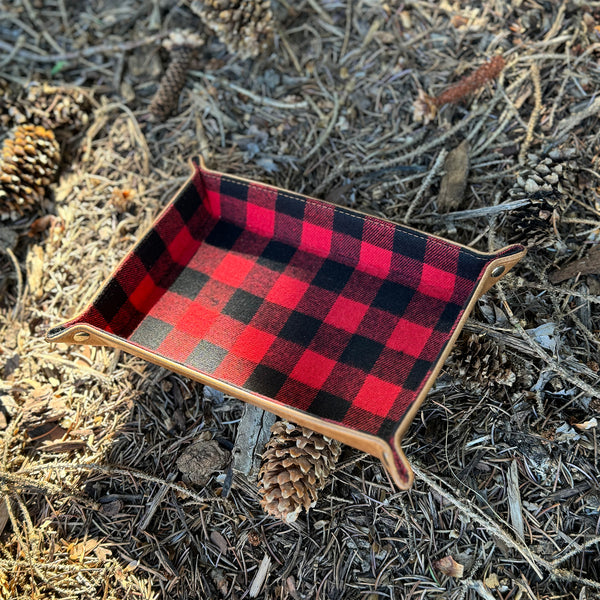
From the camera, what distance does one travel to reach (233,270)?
196cm

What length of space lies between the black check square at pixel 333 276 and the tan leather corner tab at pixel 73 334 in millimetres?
737

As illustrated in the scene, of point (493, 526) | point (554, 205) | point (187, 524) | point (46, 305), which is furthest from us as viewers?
point (46, 305)

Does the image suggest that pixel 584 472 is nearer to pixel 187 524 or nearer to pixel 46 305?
pixel 187 524

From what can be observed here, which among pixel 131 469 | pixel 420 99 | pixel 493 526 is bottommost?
pixel 131 469

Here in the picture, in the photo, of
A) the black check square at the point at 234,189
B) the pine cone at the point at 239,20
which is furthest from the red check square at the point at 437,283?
the pine cone at the point at 239,20

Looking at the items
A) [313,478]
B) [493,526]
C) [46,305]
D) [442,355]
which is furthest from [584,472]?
[46,305]

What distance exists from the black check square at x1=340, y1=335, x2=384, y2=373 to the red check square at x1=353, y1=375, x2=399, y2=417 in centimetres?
5

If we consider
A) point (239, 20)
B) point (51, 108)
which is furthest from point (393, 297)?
point (51, 108)

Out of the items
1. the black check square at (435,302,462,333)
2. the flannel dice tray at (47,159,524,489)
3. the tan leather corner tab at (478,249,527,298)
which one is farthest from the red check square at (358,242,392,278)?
the tan leather corner tab at (478,249,527,298)

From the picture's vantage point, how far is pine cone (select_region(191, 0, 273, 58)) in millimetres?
2096

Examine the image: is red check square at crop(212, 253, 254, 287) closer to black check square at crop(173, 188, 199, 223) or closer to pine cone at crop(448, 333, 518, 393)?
black check square at crop(173, 188, 199, 223)

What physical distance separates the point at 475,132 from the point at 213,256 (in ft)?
3.48

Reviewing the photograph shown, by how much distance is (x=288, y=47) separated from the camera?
88.7 inches

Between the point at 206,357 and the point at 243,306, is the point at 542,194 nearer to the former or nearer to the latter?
the point at 243,306
